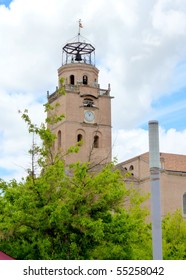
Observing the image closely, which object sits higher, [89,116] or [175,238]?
[89,116]

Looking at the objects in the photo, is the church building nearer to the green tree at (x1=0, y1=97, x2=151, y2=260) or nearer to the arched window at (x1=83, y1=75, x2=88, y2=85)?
the arched window at (x1=83, y1=75, x2=88, y2=85)

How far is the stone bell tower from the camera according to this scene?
59.0 m

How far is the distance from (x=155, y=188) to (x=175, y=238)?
2323 centimetres

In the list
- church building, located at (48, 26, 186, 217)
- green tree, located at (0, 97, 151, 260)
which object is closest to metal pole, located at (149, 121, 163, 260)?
green tree, located at (0, 97, 151, 260)

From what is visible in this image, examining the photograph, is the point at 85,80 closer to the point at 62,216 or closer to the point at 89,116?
the point at 89,116

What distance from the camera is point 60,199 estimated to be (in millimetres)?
19688

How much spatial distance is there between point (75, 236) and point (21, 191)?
2.77m

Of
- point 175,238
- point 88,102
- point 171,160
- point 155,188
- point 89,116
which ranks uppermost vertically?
point 88,102

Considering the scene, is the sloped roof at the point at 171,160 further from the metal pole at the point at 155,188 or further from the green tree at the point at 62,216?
the metal pole at the point at 155,188

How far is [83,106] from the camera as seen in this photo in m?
59.9

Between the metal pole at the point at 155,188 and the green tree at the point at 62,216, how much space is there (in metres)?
7.56

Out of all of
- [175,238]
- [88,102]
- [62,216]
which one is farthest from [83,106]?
[62,216]

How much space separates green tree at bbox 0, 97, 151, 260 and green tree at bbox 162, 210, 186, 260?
1009cm

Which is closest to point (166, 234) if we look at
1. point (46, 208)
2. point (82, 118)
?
point (46, 208)
